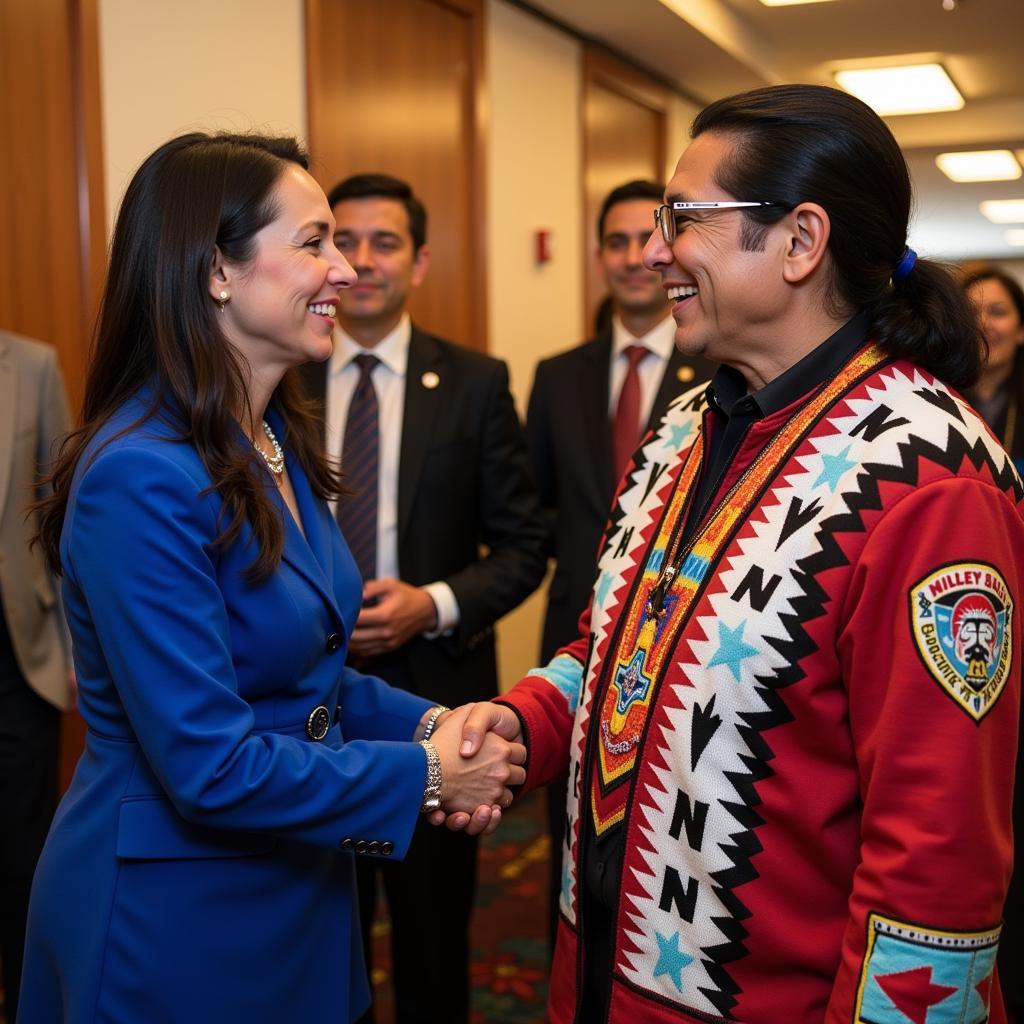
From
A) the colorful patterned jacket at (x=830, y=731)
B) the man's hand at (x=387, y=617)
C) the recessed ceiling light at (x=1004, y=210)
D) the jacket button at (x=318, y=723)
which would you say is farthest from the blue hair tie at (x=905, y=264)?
the recessed ceiling light at (x=1004, y=210)

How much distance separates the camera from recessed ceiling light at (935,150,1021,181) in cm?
918

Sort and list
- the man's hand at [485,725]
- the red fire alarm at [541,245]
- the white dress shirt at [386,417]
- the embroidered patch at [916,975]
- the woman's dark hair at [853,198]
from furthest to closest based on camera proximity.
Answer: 1. the red fire alarm at [541,245]
2. the white dress shirt at [386,417]
3. the man's hand at [485,725]
4. the woman's dark hair at [853,198]
5. the embroidered patch at [916,975]

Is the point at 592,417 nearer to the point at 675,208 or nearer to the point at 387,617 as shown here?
the point at 387,617

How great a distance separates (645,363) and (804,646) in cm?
218

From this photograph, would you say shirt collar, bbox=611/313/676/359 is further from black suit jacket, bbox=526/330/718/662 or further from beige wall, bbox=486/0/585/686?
beige wall, bbox=486/0/585/686

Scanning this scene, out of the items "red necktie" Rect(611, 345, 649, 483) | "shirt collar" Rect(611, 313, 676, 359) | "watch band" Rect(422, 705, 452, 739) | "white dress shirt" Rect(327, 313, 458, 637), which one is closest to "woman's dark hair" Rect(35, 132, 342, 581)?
"watch band" Rect(422, 705, 452, 739)

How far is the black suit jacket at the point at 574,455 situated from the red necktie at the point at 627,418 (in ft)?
0.11

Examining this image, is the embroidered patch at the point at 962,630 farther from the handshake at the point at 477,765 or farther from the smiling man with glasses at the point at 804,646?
the handshake at the point at 477,765

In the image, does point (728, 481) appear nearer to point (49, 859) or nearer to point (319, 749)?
point (319, 749)

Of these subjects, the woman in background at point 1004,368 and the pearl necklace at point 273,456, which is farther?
the woman in background at point 1004,368

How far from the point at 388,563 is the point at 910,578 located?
1696mm

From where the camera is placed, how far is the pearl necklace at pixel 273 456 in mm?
1773

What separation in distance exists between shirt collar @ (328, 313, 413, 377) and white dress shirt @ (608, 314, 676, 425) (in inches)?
28.0

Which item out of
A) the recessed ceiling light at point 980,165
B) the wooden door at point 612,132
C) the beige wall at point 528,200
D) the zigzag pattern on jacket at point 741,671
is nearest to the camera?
the zigzag pattern on jacket at point 741,671
